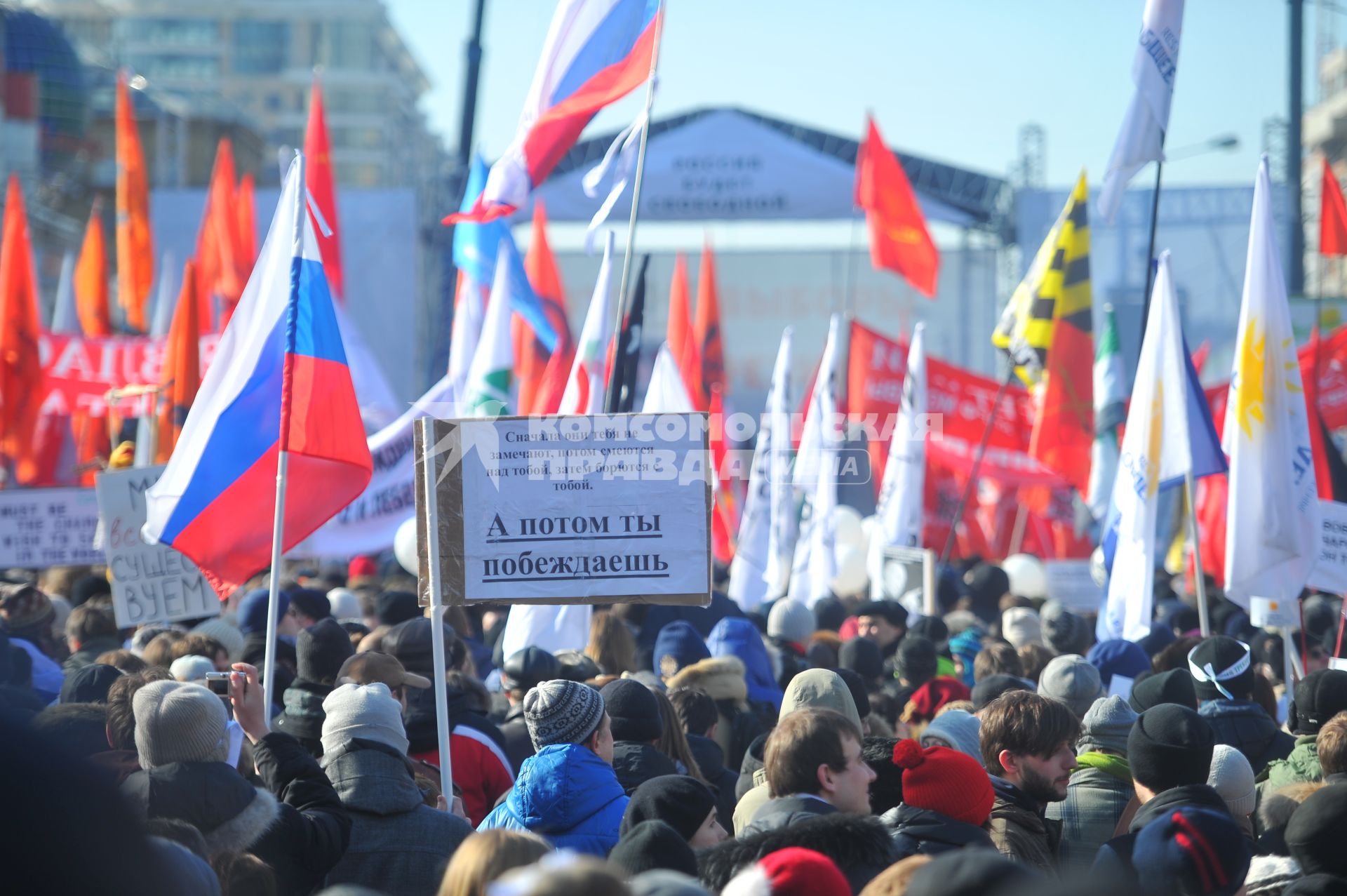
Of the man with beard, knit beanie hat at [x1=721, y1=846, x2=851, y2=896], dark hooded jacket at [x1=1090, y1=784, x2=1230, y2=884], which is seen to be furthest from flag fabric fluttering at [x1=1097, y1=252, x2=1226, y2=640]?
knit beanie hat at [x1=721, y1=846, x2=851, y2=896]

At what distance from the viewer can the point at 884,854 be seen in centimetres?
300

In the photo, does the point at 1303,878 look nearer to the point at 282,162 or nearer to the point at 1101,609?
the point at 1101,609

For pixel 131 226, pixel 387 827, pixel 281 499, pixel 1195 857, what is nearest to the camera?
pixel 1195 857

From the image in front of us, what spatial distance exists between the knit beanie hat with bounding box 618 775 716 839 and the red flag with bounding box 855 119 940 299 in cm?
1137

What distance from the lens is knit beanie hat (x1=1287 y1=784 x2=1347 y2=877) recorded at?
2.93 metres

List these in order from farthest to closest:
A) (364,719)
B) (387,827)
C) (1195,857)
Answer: (364,719) → (387,827) → (1195,857)

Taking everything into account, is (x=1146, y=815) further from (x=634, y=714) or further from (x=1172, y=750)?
(x=634, y=714)

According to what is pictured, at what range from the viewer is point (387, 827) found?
3.60 metres

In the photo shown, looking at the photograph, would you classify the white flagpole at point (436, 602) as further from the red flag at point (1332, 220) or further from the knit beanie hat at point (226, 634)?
the red flag at point (1332, 220)

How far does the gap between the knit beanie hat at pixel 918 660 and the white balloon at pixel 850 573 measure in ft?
17.9

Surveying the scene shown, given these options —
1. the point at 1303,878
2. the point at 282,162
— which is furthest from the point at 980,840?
the point at 282,162

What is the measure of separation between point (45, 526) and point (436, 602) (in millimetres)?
5063

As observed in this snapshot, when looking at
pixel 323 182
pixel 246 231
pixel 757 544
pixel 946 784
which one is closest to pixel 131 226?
pixel 246 231

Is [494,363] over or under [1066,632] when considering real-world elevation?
over
